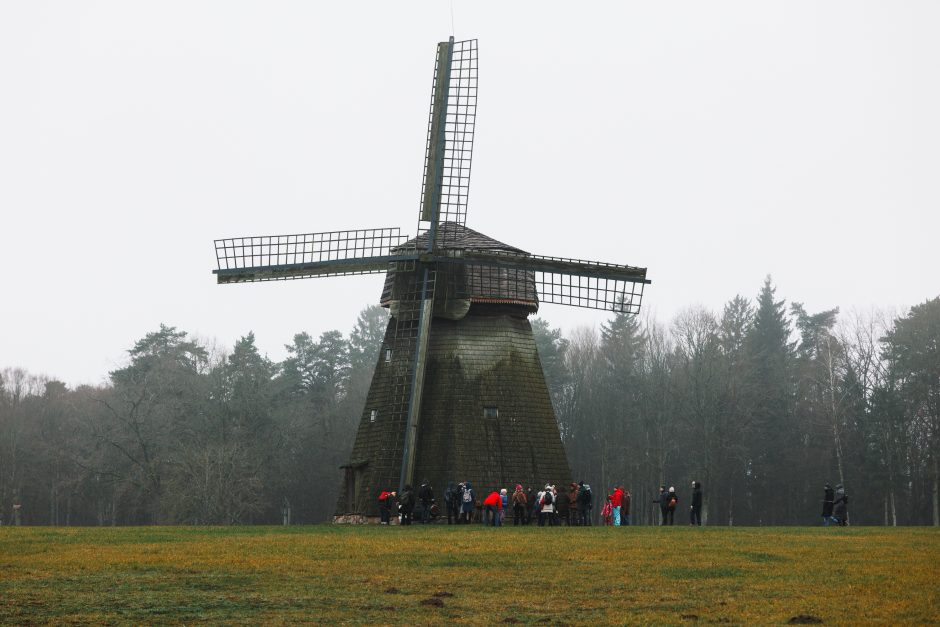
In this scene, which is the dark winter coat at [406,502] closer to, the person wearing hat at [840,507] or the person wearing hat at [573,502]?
the person wearing hat at [573,502]

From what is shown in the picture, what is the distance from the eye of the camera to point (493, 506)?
4150 cm

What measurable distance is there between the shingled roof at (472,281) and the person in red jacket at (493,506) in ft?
24.0

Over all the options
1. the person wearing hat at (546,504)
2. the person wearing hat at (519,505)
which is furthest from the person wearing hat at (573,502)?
the person wearing hat at (519,505)

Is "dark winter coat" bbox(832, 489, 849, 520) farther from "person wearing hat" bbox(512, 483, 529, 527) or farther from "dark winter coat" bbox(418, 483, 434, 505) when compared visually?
"dark winter coat" bbox(418, 483, 434, 505)

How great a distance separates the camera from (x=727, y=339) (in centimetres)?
10369

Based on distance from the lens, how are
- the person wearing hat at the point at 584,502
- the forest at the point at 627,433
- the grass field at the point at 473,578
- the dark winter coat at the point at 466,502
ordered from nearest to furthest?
the grass field at the point at 473,578
the dark winter coat at the point at 466,502
the person wearing hat at the point at 584,502
the forest at the point at 627,433

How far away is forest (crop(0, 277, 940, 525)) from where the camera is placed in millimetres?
80375

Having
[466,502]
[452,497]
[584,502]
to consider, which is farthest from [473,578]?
[584,502]

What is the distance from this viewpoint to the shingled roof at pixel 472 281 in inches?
1805

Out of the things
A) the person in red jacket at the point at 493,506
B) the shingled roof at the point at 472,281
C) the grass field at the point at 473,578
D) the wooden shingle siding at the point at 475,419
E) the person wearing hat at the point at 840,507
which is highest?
the shingled roof at the point at 472,281

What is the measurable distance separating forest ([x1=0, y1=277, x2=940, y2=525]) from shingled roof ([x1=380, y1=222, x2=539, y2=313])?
1301 inches

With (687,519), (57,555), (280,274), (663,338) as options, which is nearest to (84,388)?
(663,338)

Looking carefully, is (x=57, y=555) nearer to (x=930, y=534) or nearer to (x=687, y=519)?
(x=930, y=534)

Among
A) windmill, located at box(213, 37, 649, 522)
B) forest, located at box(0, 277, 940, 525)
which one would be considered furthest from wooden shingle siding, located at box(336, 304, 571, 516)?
forest, located at box(0, 277, 940, 525)
